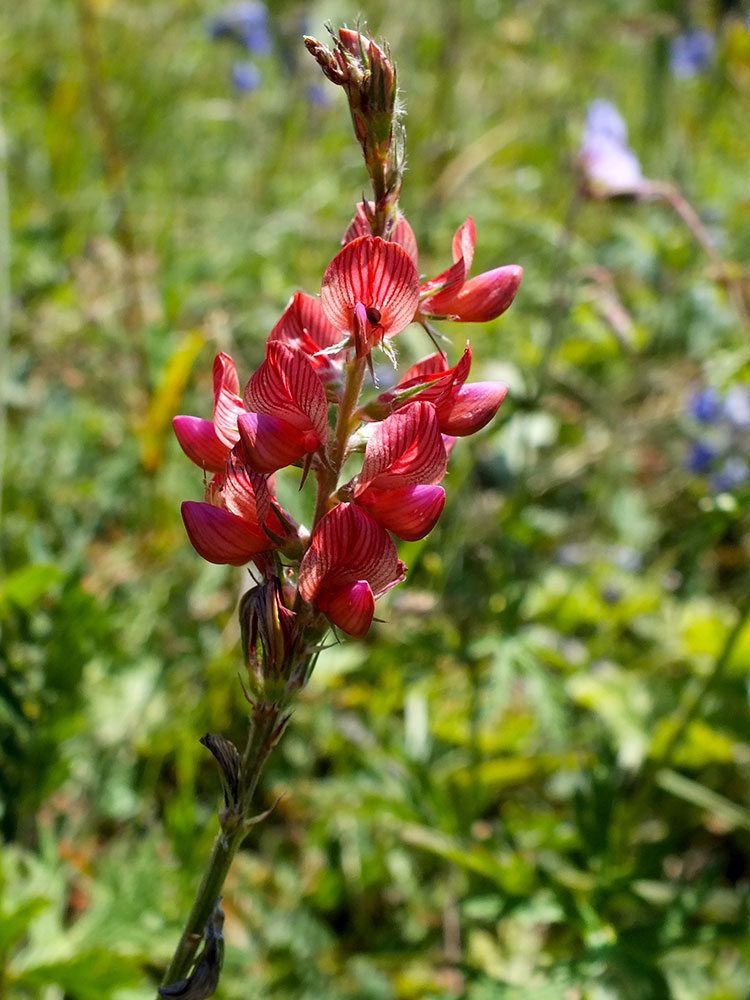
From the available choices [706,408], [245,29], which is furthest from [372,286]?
[245,29]

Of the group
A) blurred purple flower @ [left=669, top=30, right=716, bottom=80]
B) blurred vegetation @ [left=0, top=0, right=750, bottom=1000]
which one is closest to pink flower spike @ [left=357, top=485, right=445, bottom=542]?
blurred vegetation @ [left=0, top=0, right=750, bottom=1000]

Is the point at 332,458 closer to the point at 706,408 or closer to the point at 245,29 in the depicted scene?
the point at 706,408

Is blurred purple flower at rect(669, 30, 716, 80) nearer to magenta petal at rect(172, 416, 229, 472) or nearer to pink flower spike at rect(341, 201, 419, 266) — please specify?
pink flower spike at rect(341, 201, 419, 266)

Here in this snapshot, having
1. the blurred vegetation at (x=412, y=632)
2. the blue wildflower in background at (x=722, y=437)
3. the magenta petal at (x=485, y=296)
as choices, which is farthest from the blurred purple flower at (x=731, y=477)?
the magenta petal at (x=485, y=296)

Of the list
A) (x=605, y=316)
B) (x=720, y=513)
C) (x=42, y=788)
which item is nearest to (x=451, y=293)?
(x=720, y=513)

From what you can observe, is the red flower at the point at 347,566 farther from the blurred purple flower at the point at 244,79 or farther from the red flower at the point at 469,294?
the blurred purple flower at the point at 244,79

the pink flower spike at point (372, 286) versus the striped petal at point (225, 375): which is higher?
the striped petal at point (225, 375)
